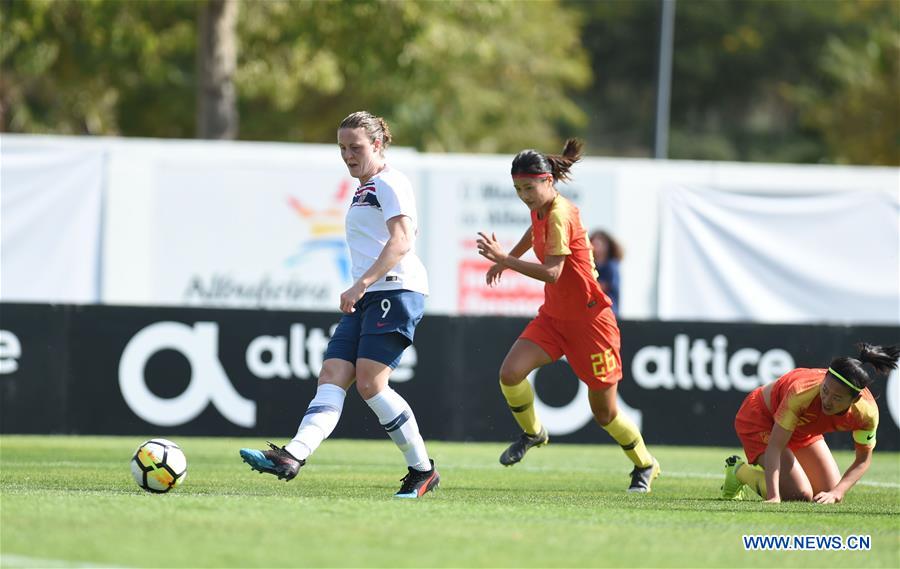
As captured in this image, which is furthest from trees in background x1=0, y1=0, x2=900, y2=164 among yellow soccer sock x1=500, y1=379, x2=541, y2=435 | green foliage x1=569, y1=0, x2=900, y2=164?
yellow soccer sock x1=500, y1=379, x2=541, y2=435

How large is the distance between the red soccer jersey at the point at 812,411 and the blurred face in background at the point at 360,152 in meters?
2.83

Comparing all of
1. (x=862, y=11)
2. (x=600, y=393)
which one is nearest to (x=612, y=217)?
(x=600, y=393)

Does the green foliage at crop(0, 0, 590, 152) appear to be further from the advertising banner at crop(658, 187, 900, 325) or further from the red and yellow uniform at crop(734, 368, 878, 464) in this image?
the red and yellow uniform at crop(734, 368, 878, 464)

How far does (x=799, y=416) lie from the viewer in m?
9.24

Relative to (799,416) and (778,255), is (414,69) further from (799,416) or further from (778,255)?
(799,416)

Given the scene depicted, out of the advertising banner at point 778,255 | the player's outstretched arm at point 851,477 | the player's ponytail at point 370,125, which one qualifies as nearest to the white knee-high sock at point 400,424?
the player's ponytail at point 370,125

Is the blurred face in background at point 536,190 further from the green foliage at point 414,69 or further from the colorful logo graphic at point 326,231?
the green foliage at point 414,69

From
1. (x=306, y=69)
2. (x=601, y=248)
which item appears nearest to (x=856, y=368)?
(x=601, y=248)

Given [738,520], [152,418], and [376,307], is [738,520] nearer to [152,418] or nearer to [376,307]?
[376,307]

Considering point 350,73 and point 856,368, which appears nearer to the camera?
point 856,368

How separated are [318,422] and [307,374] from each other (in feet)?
19.9

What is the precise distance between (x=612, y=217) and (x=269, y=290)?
4.45 m

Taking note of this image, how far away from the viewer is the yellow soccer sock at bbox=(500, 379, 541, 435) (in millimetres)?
10203

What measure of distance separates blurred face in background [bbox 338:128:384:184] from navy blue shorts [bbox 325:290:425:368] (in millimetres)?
694
